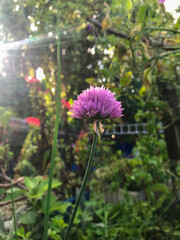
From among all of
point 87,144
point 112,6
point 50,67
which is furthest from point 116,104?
point 87,144

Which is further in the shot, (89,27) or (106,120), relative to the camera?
(89,27)

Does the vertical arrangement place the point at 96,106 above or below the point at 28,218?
above

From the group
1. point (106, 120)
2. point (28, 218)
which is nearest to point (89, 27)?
point (106, 120)

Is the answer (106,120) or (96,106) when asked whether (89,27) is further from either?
(96,106)

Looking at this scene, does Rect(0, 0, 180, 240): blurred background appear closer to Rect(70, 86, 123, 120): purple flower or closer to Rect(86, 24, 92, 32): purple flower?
Rect(86, 24, 92, 32): purple flower

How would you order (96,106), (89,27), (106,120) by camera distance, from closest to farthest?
(96,106) < (106,120) < (89,27)

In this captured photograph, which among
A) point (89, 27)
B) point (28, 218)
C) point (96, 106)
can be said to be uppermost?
point (89, 27)

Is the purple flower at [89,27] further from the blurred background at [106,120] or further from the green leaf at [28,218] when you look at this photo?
the green leaf at [28,218]
